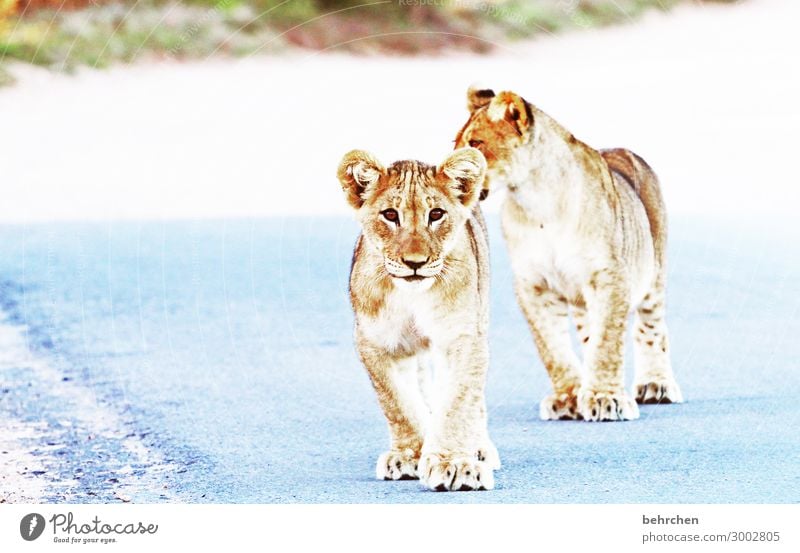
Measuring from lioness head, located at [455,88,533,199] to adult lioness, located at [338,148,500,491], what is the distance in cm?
53

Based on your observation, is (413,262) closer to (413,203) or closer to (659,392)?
(413,203)

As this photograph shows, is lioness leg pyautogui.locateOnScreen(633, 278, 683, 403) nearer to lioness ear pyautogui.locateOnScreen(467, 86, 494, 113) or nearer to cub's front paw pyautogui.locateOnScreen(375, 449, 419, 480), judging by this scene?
lioness ear pyautogui.locateOnScreen(467, 86, 494, 113)

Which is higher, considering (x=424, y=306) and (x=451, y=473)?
(x=424, y=306)

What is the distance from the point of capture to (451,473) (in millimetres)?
4715

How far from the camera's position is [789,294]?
580cm

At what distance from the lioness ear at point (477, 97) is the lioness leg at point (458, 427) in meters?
0.94

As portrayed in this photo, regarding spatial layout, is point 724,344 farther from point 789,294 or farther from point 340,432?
point 340,432

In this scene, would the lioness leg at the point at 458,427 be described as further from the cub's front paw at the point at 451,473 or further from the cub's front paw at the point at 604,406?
the cub's front paw at the point at 604,406

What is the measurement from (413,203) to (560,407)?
3.74 feet

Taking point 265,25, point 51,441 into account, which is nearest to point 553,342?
point 265,25

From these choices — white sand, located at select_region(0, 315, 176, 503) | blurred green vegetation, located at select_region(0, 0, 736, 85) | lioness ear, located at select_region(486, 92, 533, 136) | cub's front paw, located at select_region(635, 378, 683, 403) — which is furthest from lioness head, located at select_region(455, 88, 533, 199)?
white sand, located at select_region(0, 315, 176, 503)
